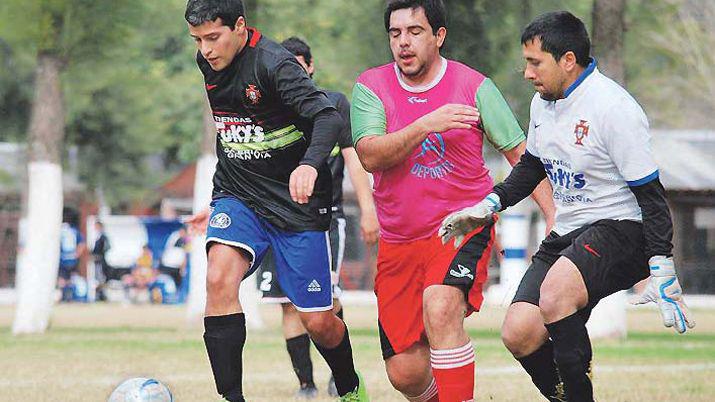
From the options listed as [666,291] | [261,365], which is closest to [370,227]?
[666,291]

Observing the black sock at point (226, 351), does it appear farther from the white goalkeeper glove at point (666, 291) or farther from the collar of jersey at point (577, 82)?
the white goalkeeper glove at point (666, 291)

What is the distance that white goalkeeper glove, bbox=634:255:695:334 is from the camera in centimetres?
618

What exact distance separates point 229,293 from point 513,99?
15.8 m

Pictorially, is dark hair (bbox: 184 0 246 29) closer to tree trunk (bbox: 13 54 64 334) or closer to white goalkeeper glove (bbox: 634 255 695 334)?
white goalkeeper glove (bbox: 634 255 695 334)

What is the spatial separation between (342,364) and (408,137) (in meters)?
1.70

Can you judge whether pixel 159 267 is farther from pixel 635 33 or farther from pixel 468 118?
pixel 468 118

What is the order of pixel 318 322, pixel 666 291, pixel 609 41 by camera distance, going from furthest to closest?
pixel 609 41
pixel 318 322
pixel 666 291

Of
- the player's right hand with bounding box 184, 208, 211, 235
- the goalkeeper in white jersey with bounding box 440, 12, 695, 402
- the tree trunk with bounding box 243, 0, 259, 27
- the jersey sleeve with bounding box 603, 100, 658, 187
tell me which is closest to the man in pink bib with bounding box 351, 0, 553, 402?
the goalkeeper in white jersey with bounding box 440, 12, 695, 402

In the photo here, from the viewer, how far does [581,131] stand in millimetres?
6512

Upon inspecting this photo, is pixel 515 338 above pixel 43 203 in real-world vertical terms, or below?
below

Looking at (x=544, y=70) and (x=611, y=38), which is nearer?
(x=544, y=70)

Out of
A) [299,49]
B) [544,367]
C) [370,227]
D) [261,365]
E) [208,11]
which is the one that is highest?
[299,49]

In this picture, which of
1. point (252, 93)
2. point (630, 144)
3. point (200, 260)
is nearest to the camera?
point (630, 144)

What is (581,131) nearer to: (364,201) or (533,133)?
(533,133)
